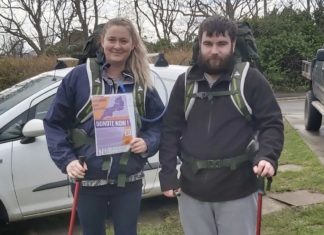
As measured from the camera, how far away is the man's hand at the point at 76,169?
2.67 m

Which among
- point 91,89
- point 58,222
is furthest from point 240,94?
point 58,222

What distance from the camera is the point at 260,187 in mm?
2621

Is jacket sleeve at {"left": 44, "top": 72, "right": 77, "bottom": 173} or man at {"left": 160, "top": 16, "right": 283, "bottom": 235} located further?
jacket sleeve at {"left": 44, "top": 72, "right": 77, "bottom": 173}

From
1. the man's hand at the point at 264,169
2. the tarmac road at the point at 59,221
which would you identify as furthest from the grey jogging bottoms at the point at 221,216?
the tarmac road at the point at 59,221

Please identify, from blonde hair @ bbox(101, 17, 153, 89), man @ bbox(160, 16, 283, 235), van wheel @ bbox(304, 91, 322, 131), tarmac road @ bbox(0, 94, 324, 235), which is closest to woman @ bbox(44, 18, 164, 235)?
blonde hair @ bbox(101, 17, 153, 89)

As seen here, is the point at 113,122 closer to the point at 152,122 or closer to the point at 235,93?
the point at 152,122

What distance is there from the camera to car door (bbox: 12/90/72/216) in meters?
4.38

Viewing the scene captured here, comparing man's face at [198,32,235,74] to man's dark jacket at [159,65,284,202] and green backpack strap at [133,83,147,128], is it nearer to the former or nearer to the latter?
man's dark jacket at [159,65,284,202]

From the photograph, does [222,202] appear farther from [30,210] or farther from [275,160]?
[30,210]

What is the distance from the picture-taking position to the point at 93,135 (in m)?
2.81

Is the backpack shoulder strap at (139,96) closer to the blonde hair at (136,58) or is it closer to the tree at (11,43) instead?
the blonde hair at (136,58)

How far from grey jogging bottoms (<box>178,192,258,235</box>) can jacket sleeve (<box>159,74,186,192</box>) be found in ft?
0.42

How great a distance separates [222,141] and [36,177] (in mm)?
2299

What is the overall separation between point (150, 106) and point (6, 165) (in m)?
1.92
